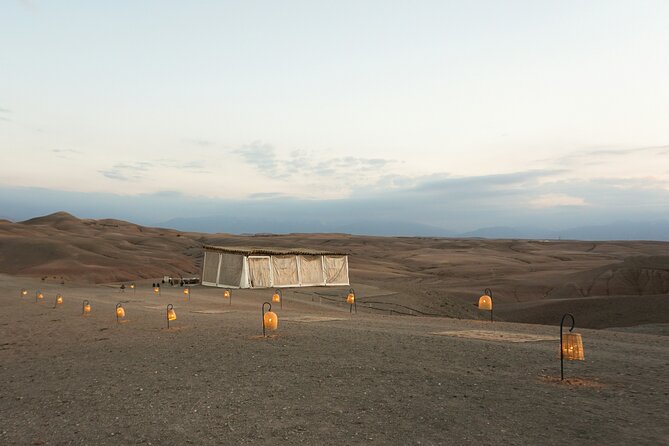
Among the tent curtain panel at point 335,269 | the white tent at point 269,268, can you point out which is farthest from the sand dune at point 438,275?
the white tent at point 269,268

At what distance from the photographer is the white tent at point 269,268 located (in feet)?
126

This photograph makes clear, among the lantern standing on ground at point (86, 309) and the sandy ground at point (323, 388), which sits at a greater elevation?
the sandy ground at point (323, 388)

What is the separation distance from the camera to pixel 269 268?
3941 cm

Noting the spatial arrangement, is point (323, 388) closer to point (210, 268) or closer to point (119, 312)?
point (119, 312)

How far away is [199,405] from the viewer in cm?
886

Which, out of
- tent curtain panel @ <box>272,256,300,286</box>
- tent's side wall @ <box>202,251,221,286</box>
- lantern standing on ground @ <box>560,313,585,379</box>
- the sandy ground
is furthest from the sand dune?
lantern standing on ground @ <box>560,313,585,379</box>

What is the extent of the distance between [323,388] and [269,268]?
1182 inches

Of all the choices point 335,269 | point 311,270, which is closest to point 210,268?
point 311,270

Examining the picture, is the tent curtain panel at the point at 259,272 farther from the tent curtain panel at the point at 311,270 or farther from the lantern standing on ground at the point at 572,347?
the lantern standing on ground at the point at 572,347

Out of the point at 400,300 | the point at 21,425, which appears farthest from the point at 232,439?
the point at 400,300

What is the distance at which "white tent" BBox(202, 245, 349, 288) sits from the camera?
38500 millimetres

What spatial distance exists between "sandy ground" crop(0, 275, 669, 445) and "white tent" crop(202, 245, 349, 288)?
67.5 ft

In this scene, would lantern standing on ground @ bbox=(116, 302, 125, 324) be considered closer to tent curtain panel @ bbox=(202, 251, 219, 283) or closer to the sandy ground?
the sandy ground

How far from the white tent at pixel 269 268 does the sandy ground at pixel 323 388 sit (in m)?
20.6
